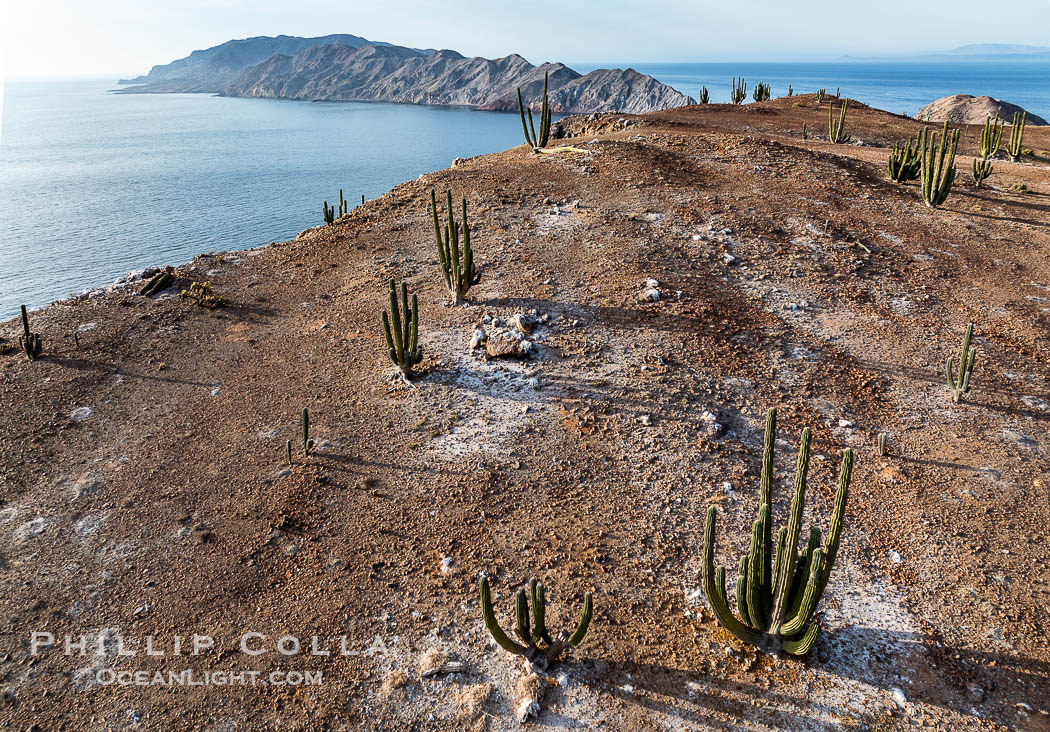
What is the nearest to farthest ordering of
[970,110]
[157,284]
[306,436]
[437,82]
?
[306,436] → [157,284] → [970,110] → [437,82]

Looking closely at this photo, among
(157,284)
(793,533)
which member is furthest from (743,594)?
(157,284)

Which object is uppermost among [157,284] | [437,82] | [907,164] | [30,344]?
[437,82]

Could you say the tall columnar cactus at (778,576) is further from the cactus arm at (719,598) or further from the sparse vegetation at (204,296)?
the sparse vegetation at (204,296)

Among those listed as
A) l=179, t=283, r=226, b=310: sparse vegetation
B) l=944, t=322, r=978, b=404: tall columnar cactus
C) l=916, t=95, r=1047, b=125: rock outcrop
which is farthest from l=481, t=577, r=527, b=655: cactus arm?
l=916, t=95, r=1047, b=125: rock outcrop

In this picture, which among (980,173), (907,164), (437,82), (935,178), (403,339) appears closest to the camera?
(403,339)

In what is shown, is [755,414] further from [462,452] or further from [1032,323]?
[1032,323]

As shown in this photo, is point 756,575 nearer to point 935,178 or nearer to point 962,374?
point 962,374

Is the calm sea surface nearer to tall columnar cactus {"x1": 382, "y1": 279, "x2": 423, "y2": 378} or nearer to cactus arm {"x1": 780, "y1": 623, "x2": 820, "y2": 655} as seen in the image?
tall columnar cactus {"x1": 382, "y1": 279, "x2": 423, "y2": 378}
